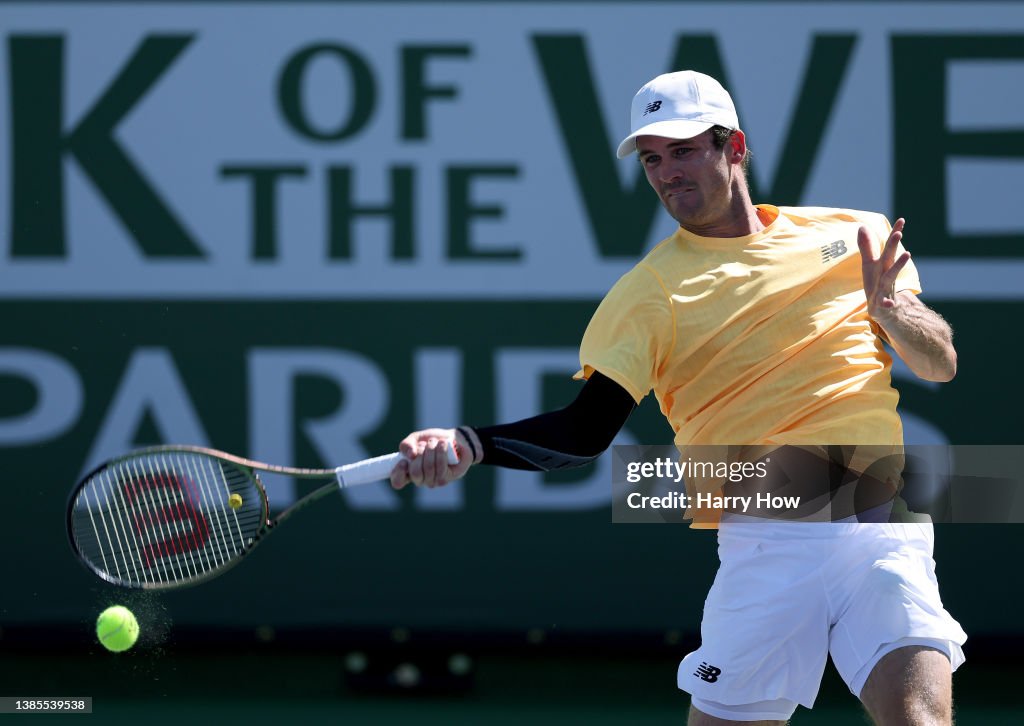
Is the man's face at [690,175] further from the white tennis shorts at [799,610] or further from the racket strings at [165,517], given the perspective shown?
the racket strings at [165,517]

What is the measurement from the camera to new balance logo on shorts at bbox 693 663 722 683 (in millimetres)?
2814

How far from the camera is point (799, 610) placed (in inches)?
110

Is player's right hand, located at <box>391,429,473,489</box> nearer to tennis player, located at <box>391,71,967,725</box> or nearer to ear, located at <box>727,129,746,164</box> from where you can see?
tennis player, located at <box>391,71,967,725</box>

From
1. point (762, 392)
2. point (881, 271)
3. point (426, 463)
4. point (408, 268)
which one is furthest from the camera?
point (408, 268)

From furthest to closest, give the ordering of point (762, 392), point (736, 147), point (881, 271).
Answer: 1. point (736, 147)
2. point (762, 392)
3. point (881, 271)

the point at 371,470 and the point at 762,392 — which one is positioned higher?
the point at 762,392

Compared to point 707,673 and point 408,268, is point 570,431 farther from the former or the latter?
point 408,268

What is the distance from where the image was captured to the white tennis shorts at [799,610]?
2754mm

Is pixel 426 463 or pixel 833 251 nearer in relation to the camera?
pixel 426 463

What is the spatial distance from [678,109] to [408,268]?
223cm

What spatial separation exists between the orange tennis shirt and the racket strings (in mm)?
782
